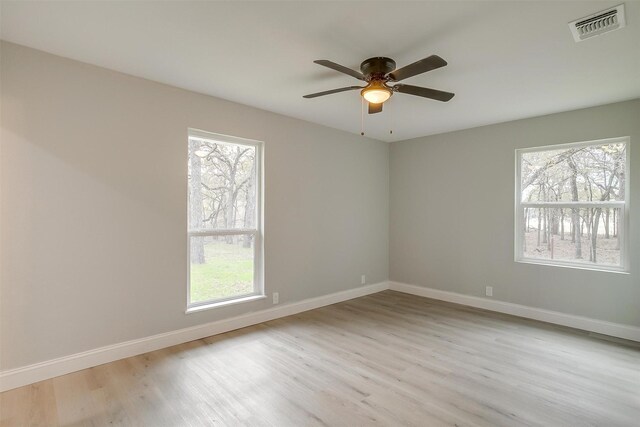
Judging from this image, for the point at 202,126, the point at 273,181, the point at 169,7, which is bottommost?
Result: the point at 273,181

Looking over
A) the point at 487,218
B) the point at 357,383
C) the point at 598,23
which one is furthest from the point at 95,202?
the point at 487,218

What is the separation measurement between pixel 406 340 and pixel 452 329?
70 cm

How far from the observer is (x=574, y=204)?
12.6 feet

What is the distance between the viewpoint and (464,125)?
4.50m

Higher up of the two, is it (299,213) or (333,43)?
(333,43)

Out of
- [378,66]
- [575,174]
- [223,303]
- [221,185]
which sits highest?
[378,66]

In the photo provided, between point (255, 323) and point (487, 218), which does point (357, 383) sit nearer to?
point (255, 323)

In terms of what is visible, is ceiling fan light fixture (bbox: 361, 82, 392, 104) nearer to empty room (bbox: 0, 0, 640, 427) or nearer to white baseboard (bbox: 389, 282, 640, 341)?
empty room (bbox: 0, 0, 640, 427)

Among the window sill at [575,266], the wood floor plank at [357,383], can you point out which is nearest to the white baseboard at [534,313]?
the wood floor plank at [357,383]

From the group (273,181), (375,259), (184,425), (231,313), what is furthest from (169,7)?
(375,259)

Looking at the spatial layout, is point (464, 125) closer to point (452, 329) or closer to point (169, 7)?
point (452, 329)

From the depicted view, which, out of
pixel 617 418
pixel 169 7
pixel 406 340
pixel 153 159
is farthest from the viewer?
pixel 406 340

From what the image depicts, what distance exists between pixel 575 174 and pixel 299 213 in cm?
346

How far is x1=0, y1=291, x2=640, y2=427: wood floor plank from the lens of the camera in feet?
6.86
